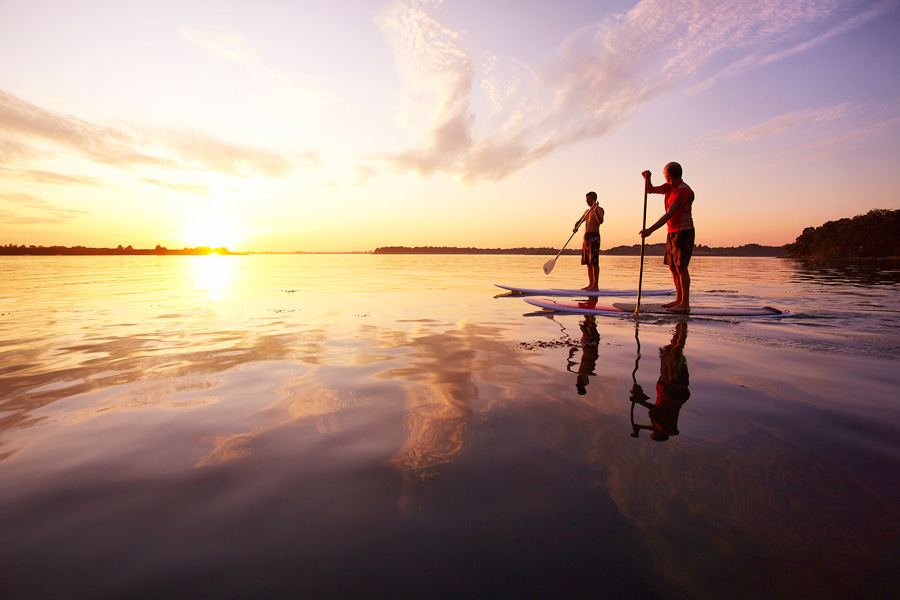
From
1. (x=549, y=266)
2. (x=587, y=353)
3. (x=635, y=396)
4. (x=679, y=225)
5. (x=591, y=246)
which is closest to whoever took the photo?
(x=635, y=396)

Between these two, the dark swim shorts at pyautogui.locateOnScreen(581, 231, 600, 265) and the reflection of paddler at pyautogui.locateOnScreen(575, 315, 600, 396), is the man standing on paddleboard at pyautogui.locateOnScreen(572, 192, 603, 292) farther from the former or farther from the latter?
the reflection of paddler at pyautogui.locateOnScreen(575, 315, 600, 396)

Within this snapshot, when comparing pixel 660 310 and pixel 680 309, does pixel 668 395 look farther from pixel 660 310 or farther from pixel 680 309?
pixel 660 310

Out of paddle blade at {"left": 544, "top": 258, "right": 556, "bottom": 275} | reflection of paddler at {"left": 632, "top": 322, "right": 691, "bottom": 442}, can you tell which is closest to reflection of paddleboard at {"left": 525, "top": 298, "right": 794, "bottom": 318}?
reflection of paddler at {"left": 632, "top": 322, "right": 691, "bottom": 442}

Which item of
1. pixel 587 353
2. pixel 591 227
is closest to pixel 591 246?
pixel 591 227

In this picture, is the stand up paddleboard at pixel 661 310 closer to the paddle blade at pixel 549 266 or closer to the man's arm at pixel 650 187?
the man's arm at pixel 650 187

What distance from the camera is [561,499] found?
7.04ft

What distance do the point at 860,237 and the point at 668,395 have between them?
313 ft

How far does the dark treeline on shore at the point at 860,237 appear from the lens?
215 ft

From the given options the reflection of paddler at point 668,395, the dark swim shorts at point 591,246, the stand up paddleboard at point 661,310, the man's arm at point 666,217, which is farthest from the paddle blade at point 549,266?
the reflection of paddler at point 668,395

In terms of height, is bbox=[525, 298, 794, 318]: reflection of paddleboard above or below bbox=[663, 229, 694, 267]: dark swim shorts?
below

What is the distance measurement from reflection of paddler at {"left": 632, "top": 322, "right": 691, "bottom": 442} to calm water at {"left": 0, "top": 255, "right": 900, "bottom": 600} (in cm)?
3

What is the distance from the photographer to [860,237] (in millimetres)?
68188

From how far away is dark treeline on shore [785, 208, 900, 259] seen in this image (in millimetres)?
65562

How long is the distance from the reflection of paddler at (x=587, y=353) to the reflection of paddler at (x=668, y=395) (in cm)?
60
